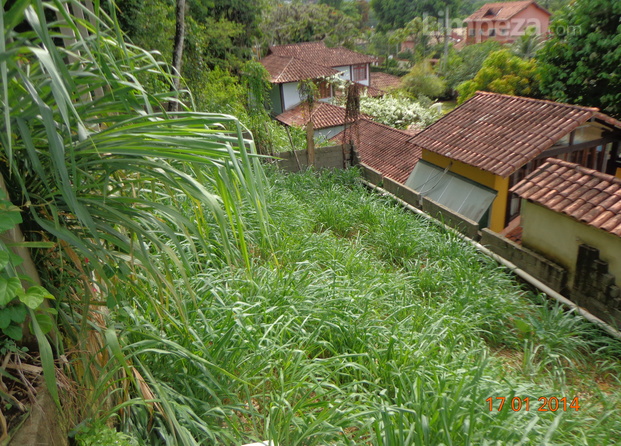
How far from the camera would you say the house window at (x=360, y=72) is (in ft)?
110

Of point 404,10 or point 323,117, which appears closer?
point 323,117

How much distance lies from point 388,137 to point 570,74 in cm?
573

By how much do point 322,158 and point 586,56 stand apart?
29.5 ft

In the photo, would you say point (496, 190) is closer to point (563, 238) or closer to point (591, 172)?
point (591, 172)

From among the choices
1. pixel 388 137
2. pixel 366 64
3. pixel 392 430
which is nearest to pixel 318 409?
pixel 392 430

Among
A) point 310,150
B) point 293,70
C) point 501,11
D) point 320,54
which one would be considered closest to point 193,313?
point 310,150

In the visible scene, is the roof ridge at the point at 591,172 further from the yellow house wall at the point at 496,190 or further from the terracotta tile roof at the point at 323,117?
the terracotta tile roof at the point at 323,117

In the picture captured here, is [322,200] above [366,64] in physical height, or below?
above

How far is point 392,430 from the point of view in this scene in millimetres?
1958

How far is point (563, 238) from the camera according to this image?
6.02 metres

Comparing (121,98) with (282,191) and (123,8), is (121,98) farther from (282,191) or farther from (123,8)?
(123,8)

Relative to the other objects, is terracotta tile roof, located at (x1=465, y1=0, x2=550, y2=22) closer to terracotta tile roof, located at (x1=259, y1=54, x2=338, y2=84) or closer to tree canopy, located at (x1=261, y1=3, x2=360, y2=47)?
tree canopy, located at (x1=261, y1=3, x2=360, y2=47)

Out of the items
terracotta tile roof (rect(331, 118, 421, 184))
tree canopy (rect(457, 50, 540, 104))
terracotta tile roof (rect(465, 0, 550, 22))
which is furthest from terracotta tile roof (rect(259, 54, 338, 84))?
terracotta tile roof (rect(465, 0, 550, 22))
